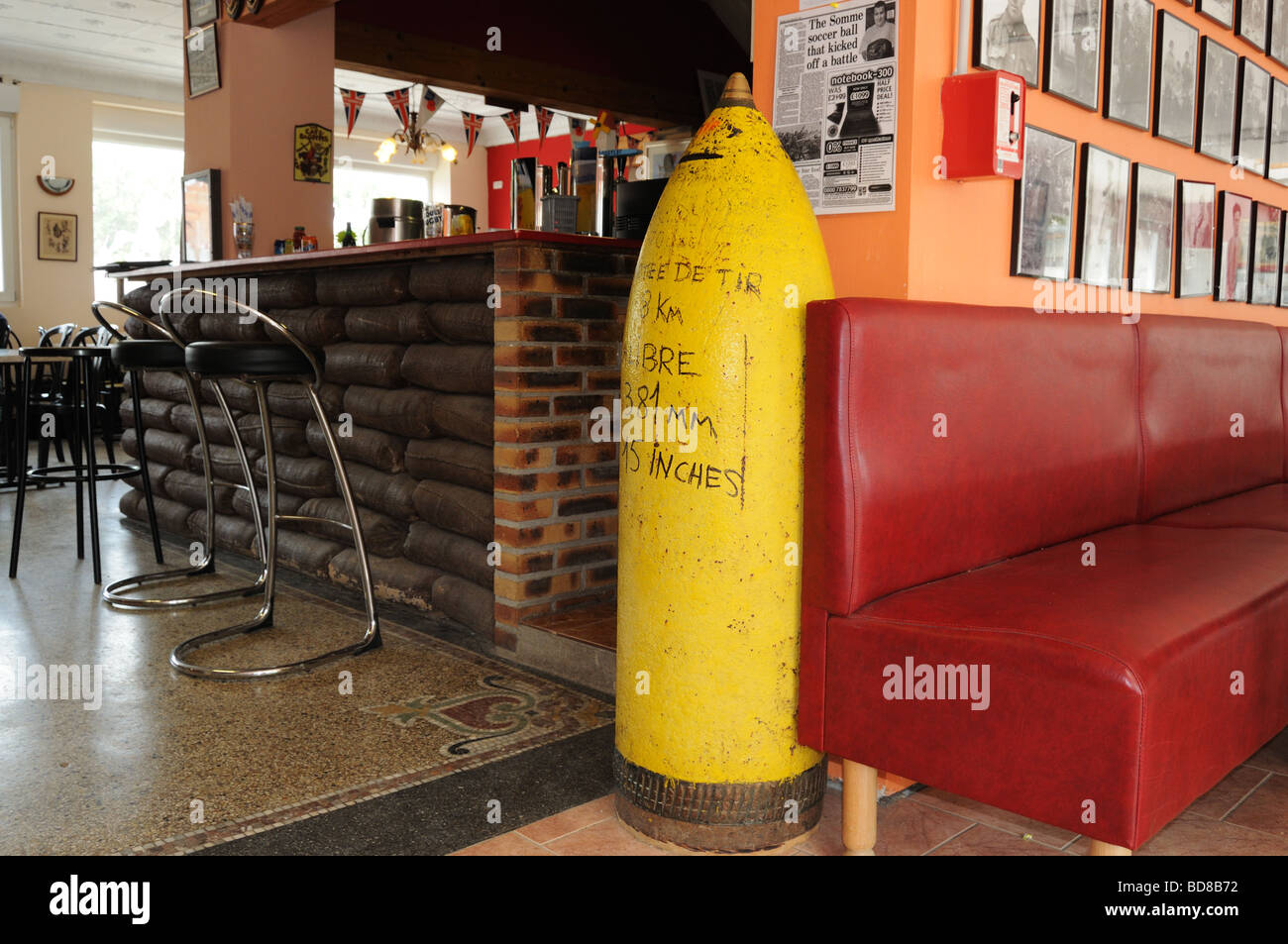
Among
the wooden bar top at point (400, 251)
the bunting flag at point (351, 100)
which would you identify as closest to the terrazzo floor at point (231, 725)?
the wooden bar top at point (400, 251)

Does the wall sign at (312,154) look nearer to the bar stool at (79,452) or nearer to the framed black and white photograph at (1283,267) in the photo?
the bar stool at (79,452)

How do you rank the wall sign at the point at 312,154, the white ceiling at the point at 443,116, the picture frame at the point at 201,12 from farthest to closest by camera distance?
the white ceiling at the point at 443,116 < the wall sign at the point at 312,154 < the picture frame at the point at 201,12

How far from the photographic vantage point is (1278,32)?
4.03 meters

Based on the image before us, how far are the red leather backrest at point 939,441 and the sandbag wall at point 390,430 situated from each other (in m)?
1.54

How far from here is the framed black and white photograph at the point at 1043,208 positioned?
2.74 metres

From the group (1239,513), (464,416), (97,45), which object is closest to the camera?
(1239,513)

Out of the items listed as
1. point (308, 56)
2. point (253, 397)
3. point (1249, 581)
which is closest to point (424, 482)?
point (253, 397)

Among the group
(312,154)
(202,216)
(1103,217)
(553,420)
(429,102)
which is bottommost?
(553,420)

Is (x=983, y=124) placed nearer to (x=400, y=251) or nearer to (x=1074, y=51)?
(x=1074, y=51)

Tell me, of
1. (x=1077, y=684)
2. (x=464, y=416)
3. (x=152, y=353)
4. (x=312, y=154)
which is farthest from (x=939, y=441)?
(x=312, y=154)

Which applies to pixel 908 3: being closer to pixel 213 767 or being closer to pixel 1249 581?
pixel 1249 581

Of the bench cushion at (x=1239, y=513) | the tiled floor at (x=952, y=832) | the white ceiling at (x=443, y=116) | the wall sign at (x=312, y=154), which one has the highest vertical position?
the white ceiling at (x=443, y=116)

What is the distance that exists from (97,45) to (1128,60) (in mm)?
8867

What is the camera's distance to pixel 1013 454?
2.24 metres
